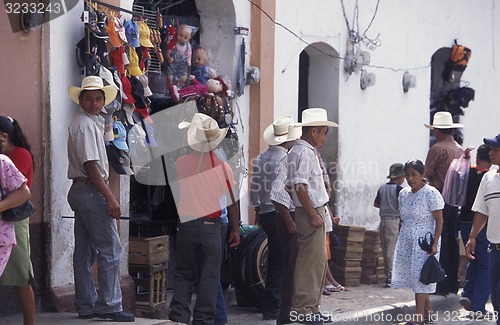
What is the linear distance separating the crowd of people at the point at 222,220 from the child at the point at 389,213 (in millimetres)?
1393

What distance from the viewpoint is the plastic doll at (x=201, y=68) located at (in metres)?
10.8

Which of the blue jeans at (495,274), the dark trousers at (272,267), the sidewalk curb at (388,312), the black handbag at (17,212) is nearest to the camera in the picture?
the black handbag at (17,212)

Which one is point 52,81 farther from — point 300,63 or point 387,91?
point 387,91

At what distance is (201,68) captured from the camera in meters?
10.8

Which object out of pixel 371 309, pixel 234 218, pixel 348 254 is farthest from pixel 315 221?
pixel 348 254

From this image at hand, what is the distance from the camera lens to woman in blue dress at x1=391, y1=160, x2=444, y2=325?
952cm

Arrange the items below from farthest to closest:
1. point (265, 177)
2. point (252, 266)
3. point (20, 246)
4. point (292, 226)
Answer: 1. point (252, 266)
2. point (265, 177)
3. point (292, 226)
4. point (20, 246)

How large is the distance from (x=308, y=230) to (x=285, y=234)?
0.44m

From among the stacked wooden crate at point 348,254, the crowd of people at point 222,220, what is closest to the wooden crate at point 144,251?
the crowd of people at point 222,220

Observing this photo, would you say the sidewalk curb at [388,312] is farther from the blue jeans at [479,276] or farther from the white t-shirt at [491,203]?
the white t-shirt at [491,203]

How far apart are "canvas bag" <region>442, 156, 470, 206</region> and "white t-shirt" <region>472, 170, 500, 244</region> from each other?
209cm

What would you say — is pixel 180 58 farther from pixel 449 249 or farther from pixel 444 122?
pixel 449 249

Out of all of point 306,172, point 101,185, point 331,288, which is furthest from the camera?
point 331,288

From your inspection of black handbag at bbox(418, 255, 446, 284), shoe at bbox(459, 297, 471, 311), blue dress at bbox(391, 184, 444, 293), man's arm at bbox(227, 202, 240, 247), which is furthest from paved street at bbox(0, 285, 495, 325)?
man's arm at bbox(227, 202, 240, 247)
